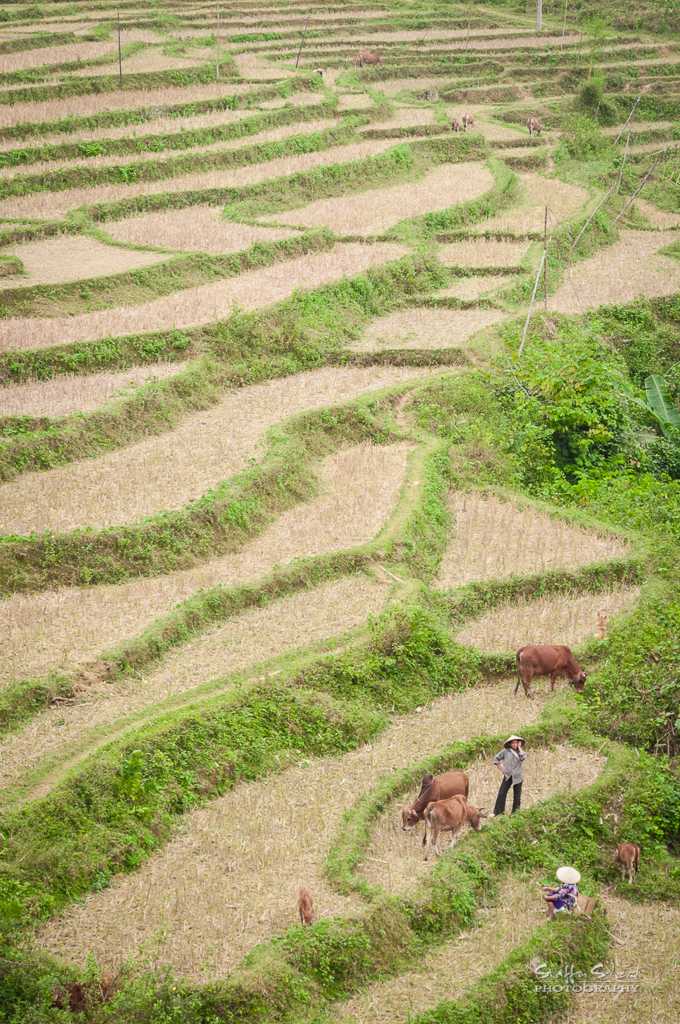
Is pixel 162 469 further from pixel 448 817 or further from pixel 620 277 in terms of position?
pixel 620 277

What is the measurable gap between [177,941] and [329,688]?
99.5 inches

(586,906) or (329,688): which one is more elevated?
(329,688)

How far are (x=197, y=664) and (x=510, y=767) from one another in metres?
2.42

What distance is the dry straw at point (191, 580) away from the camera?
28.0 feet

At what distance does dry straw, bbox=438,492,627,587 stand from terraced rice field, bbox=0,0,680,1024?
5cm

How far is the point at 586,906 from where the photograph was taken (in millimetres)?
7172

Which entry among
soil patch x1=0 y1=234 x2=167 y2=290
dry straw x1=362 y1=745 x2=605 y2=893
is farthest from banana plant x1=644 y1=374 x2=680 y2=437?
soil patch x1=0 y1=234 x2=167 y2=290

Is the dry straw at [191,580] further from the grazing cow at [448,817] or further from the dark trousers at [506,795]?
the dark trousers at [506,795]

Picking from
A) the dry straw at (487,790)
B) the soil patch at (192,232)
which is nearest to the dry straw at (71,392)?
the soil patch at (192,232)

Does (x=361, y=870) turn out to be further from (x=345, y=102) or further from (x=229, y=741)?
(x=345, y=102)

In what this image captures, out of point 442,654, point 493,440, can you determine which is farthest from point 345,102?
point 442,654

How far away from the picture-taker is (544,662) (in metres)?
8.97

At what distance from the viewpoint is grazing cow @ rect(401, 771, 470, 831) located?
24.4ft

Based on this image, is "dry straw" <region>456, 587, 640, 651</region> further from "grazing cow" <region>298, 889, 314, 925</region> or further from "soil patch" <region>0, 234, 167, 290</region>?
"soil patch" <region>0, 234, 167, 290</region>
